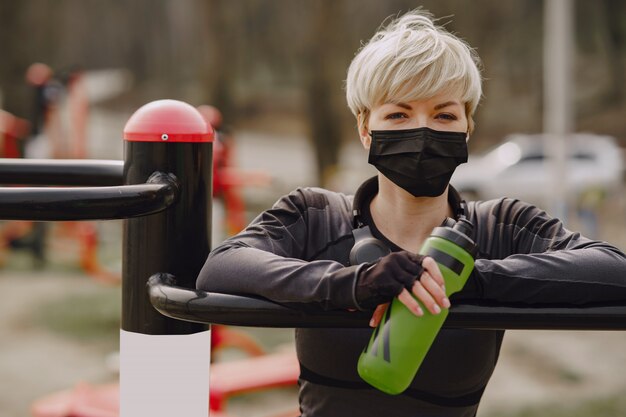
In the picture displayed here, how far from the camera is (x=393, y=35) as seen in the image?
5.57 ft

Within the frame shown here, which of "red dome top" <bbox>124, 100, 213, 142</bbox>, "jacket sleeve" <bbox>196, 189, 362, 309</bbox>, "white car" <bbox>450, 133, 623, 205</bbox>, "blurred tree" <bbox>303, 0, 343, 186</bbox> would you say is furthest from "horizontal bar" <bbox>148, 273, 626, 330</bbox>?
"white car" <bbox>450, 133, 623, 205</bbox>

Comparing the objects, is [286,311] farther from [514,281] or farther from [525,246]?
[525,246]

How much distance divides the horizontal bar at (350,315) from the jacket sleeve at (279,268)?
0.02 metres

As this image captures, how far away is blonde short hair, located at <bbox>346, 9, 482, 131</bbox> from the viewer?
5.18 ft

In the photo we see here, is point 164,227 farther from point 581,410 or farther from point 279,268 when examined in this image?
point 581,410

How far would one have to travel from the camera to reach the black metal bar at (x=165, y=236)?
1498mm

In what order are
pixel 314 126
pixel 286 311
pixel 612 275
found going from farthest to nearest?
pixel 314 126, pixel 612 275, pixel 286 311

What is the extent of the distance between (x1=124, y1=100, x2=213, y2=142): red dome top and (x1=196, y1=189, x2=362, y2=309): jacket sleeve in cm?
18

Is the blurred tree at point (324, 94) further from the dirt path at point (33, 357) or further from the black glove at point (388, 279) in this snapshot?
the black glove at point (388, 279)

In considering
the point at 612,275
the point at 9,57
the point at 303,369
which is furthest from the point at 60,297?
the point at 9,57

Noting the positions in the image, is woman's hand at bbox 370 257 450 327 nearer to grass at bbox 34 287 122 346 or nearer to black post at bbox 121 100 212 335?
black post at bbox 121 100 212 335

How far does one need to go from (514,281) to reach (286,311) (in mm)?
310

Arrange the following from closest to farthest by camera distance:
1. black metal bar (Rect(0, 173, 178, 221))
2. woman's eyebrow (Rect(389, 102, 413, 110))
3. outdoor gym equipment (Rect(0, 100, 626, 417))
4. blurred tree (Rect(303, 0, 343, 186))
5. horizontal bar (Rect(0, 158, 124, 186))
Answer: black metal bar (Rect(0, 173, 178, 221))
outdoor gym equipment (Rect(0, 100, 626, 417))
woman's eyebrow (Rect(389, 102, 413, 110))
horizontal bar (Rect(0, 158, 124, 186))
blurred tree (Rect(303, 0, 343, 186))

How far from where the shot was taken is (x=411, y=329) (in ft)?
3.98
